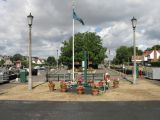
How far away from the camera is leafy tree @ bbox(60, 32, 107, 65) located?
11650 cm

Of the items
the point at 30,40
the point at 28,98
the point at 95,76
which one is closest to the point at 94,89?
the point at 28,98

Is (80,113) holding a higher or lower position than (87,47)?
lower

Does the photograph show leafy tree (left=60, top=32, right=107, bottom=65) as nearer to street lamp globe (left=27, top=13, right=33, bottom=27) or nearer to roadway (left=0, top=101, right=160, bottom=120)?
street lamp globe (left=27, top=13, right=33, bottom=27)

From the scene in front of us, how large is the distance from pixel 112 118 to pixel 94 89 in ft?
Answer: 35.6

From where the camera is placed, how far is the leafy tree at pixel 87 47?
4587 inches

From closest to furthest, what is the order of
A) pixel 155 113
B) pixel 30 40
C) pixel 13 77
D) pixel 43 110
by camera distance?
pixel 155 113
pixel 43 110
pixel 30 40
pixel 13 77

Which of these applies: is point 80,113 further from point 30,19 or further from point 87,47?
point 87,47

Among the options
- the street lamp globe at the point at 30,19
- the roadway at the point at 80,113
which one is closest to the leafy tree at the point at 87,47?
the street lamp globe at the point at 30,19

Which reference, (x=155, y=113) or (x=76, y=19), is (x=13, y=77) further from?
(x=155, y=113)

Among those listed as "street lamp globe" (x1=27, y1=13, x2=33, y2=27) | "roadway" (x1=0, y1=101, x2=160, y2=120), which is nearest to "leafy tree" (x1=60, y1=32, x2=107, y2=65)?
"street lamp globe" (x1=27, y1=13, x2=33, y2=27)

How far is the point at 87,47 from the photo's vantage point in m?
117

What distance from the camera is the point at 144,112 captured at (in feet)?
53.9

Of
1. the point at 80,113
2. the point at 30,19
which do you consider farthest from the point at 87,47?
the point at 80,113

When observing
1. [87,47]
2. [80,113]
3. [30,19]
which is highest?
[87,47]
